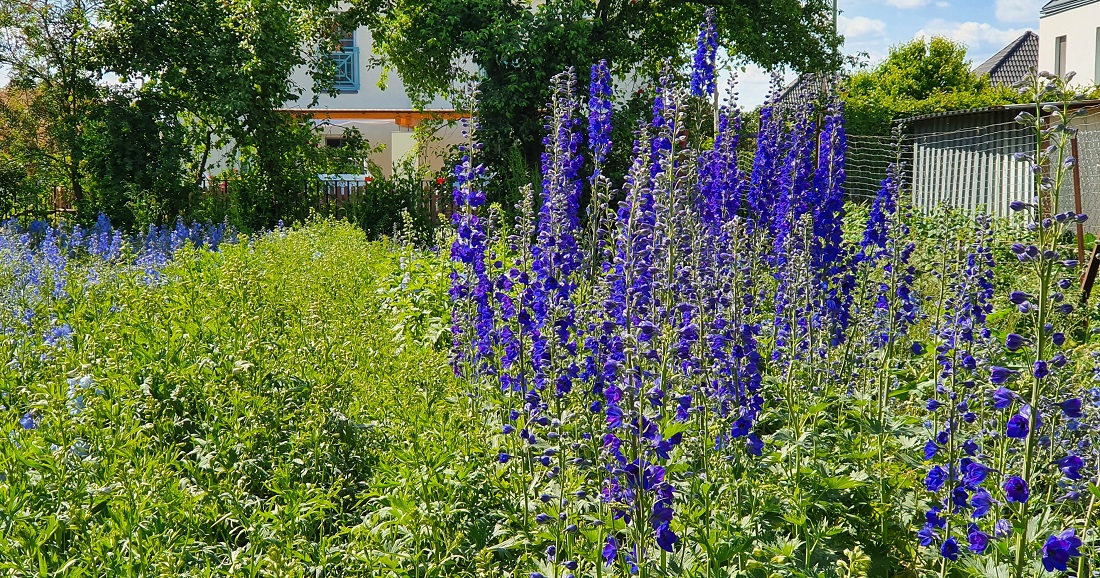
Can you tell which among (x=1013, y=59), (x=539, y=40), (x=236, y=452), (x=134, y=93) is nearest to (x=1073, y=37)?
(x=1013, y=59)

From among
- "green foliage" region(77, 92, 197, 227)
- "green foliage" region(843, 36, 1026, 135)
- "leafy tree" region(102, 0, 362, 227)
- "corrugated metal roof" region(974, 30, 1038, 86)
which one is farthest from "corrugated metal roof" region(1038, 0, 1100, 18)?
"green foliage" region(77, 92, 197, 227)

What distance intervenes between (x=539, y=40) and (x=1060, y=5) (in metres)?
19.1

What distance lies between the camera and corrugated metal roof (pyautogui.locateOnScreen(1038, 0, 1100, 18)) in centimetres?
2348

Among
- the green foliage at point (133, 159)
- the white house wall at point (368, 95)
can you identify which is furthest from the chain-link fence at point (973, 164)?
the white house wall at point (368, 95)

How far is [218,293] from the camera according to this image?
5.48 metres

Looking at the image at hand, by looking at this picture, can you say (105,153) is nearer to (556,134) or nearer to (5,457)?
(556,134)

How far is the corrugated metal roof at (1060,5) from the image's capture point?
77.0 feet

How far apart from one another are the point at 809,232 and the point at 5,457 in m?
3.69

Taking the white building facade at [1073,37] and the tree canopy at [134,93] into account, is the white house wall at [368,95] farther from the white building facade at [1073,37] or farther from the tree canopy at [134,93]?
the white building facade at [1073,37]

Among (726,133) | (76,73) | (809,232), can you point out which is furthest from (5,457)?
(76,73)

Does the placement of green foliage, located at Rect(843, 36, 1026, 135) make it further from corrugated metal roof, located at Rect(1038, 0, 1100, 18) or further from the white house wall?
the white house wall

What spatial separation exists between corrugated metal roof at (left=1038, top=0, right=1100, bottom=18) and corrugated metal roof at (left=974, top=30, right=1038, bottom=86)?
6.53 m

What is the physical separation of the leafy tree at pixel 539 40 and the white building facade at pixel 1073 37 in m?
11.4

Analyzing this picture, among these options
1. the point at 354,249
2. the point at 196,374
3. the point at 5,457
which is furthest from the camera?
the point at 354,249
